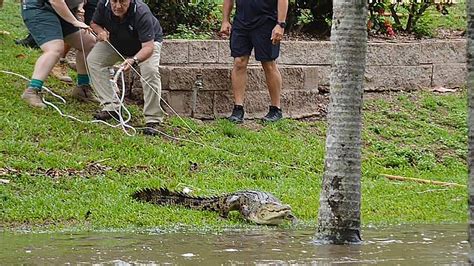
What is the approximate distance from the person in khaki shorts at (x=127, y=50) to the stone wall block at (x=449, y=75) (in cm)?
529

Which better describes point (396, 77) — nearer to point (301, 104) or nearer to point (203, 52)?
point (301, 104)

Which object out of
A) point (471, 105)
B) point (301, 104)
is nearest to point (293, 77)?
point (301, 104)

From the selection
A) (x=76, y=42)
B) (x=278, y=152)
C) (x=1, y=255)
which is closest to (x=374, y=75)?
(x=278, y=152)

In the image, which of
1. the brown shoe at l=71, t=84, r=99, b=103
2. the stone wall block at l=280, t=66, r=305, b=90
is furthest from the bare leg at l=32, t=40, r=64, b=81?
the stone wall block at l=280, t=66, r=305, b=90

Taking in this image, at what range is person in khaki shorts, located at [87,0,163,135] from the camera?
1095 cm

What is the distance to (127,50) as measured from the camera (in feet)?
37.3

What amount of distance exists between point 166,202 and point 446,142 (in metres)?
5.09

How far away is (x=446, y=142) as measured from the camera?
12766 mm

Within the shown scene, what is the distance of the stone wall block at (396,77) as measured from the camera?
14641mm

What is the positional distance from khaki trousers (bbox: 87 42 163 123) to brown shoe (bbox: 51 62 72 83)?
A: 1475 millimetres

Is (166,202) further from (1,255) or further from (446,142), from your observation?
(446,142)

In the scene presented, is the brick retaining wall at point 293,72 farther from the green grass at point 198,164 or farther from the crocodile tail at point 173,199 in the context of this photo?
the crocodile tail at point 173,199

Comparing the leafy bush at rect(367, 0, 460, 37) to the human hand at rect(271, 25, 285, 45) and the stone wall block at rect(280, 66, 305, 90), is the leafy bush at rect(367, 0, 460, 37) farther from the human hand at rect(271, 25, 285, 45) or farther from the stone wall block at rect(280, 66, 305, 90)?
the human hand at rect(271, 25, 285, 45)

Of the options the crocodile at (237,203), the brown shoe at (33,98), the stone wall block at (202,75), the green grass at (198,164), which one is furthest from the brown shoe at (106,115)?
the crocodile at (237,203)
